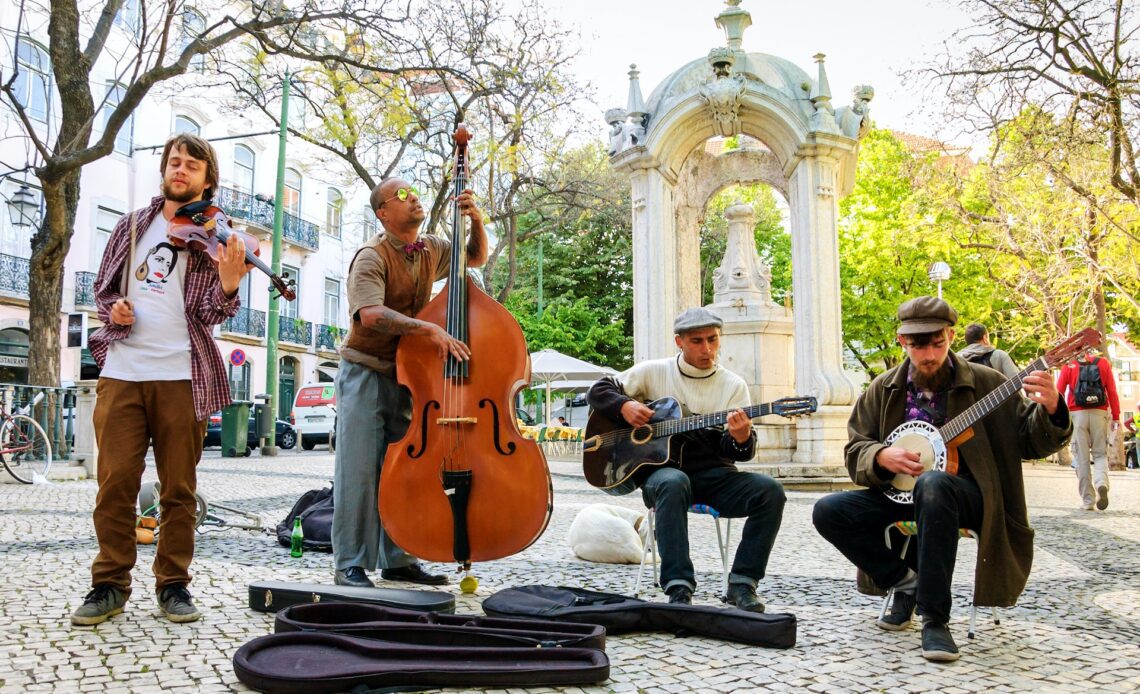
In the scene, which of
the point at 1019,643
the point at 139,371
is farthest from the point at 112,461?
the point at 1019,643

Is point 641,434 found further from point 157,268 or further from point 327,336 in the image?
point 327,336

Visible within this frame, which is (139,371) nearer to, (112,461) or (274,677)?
(112,461)

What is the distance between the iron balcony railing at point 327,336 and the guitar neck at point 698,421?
32420 millimetres

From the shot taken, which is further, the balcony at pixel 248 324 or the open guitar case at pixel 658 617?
the balcony at pixel 248 324

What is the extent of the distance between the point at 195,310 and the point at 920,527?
3.02 meters

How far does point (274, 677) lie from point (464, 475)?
1480 millimetres

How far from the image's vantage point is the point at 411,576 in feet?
15.0

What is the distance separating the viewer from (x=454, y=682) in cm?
268

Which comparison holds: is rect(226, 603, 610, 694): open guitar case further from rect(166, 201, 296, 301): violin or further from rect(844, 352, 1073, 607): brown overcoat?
rect(844, 352, 1073, 607): brown overcoat

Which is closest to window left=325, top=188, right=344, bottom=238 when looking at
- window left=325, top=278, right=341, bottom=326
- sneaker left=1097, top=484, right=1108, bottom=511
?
window left=325, top=278, right=341, bottom=326

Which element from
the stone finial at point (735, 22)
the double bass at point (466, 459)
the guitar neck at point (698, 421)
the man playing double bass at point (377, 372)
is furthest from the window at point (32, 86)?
the guitar neck at point (698, 421)

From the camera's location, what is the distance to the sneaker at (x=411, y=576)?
4551 millimetres

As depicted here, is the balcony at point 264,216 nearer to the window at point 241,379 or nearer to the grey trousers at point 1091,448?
the window at point 241,379

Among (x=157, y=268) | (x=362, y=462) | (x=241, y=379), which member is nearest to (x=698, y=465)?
(x=362, y=462)
